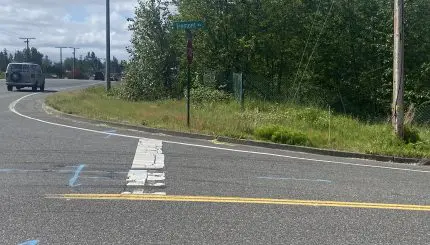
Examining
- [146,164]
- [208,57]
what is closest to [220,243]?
[146,164]

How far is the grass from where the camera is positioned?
1462cm

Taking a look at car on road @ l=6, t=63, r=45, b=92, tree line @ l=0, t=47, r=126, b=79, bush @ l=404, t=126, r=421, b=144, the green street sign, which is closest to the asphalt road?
bush @ l=404, t=126, r=421, b=144

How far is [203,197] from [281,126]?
344 inches

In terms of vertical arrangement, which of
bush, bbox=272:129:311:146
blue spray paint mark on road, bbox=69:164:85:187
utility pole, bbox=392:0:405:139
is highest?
utility pole, bbox=392:0:405:139

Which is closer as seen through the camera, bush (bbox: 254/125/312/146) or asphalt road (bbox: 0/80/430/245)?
asphalt road (bbox: 0/80/430/245)

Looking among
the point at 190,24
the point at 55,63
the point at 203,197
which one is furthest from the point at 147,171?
the point at 55,63

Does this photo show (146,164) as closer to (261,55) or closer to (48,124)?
(48,124)

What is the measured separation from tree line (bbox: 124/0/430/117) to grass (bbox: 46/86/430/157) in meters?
5.33

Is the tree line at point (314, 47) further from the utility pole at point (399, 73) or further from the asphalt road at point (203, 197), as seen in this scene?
the asphalt road at point (203, 197)

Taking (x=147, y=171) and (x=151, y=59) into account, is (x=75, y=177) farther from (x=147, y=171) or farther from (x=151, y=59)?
(x=151, y=59)

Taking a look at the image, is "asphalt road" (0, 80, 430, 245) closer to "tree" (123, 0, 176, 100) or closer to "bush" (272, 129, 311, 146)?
"bush" (272, 129, 311, 146)

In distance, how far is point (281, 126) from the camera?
16.2m

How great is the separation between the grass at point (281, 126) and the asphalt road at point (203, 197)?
1.63 m

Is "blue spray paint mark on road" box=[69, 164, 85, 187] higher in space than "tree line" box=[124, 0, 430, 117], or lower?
lower
